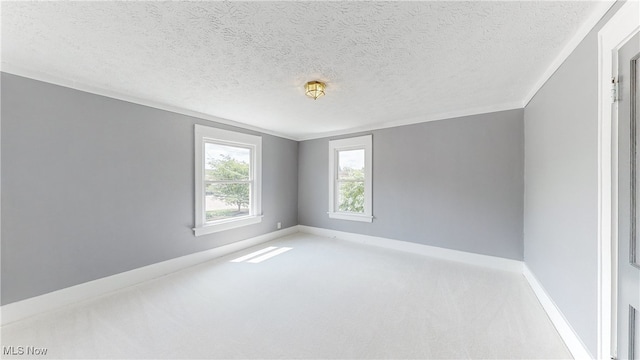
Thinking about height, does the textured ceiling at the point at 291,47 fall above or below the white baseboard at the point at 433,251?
above

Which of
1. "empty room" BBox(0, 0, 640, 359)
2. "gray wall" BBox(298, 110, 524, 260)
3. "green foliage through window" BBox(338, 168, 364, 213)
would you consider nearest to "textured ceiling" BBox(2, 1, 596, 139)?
"empty room" BBox(0, 0, 640, 359)

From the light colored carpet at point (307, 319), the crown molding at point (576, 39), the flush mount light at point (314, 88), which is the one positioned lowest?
the light colored carpet at point (307, 319)

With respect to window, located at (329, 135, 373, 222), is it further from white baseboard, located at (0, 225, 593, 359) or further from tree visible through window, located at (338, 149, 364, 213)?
white baseboard, located at (0, 225, 593, 359)

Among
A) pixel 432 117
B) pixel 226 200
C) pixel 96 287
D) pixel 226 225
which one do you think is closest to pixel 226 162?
pixel 226 200

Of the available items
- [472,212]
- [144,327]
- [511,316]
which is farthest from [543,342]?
[144,327]

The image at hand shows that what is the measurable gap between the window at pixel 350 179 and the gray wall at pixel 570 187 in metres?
2.35

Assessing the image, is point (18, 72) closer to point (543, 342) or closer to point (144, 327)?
point (144, 327)

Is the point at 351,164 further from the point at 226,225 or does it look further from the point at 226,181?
the point at 226,225

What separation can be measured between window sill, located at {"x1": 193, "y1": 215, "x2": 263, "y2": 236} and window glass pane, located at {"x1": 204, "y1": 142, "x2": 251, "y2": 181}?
0.73 m

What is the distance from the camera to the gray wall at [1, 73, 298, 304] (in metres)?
1.99

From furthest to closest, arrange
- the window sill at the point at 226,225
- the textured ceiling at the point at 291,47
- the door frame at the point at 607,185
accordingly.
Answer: the window sill at the point at 226,225 → the textured ceiling at the point at 291,47 → the door frame at the point at 607,185

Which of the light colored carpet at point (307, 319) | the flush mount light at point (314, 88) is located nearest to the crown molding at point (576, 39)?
the flush mount light at point (314, 88)

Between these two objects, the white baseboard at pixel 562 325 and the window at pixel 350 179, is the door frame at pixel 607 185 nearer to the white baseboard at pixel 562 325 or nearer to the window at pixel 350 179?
the white baseboard at pixel 562 325

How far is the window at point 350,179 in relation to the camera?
167 inches
